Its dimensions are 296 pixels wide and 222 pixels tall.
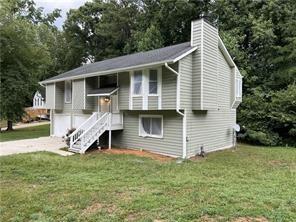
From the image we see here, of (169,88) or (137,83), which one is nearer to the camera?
(169,88)

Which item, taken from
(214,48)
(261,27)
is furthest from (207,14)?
(214,48)

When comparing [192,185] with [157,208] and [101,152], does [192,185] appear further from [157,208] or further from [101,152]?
[101,152]

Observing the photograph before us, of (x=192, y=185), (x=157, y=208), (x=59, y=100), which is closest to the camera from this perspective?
(x=157, y=208)

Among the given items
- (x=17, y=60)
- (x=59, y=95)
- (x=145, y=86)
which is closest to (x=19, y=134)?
(x=59, y=95)

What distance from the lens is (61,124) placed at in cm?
2030

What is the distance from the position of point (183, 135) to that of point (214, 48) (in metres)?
4.63

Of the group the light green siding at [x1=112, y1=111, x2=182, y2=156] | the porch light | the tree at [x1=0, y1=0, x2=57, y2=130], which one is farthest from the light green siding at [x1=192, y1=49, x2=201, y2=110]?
the tree at [x1=0, y1=0, x2=57, y2=130]

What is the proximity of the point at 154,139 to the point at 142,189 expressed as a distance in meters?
6.47

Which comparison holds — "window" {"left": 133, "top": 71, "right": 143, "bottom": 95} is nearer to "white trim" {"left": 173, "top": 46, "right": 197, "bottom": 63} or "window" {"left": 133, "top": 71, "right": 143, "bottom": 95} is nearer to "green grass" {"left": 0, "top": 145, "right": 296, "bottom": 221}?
"white trim" {"left": 173, "top": 46, "right": 197, "bottom": 63}

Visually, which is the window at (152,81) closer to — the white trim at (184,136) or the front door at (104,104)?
the white trim at (184,136)

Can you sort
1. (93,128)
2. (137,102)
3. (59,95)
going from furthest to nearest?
1. (59,95)
2. (93,128)
3. (137,102)

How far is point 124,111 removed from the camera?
600 inches

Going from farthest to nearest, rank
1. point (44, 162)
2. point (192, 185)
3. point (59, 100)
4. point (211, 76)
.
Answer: point (59, 100) → point (211, 76) → point (44, 162) → point (192, 185)

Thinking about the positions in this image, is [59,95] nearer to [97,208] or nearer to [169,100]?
[169,100]
